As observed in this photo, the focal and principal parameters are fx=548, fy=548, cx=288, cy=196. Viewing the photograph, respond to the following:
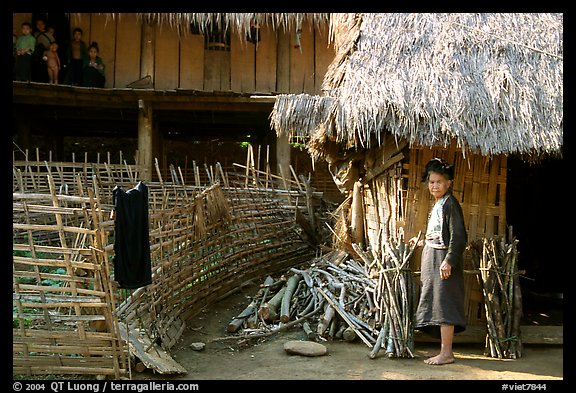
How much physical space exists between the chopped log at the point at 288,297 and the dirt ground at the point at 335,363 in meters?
0.16

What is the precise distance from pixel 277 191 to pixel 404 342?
4487 mm

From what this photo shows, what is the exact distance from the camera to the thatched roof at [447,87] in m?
5.39

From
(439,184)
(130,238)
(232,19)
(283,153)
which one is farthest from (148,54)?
(439,184)

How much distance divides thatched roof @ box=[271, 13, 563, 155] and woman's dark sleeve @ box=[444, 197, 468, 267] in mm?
696

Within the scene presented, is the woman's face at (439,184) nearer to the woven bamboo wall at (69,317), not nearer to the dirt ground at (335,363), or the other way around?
the dirt ground at (335,363)

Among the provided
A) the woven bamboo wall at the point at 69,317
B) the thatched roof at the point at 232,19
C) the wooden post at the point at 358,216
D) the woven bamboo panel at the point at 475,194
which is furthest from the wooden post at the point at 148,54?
the woven bamboo wall at the point at 69,317

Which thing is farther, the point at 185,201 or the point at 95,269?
the point at 185,201

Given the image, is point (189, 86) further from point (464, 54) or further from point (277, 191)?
point (464, 54)

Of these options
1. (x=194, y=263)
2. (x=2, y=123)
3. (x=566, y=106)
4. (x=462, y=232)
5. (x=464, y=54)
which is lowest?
(x=194, y=263)

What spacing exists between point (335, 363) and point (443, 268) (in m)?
1.33

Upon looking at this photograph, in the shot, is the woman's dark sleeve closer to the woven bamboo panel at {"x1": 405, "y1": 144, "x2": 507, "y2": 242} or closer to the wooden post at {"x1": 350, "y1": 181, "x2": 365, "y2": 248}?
the woven bamboo panel at {"x1": 405, "y1": 144, "x2": 507, "y2": 242}
